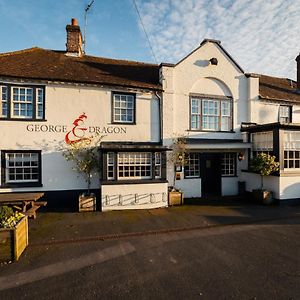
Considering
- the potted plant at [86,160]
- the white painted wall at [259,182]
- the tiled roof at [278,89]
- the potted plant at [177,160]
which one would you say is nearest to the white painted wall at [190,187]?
the potted plant at [177,160]

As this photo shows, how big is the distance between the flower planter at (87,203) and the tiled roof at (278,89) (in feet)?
40.1

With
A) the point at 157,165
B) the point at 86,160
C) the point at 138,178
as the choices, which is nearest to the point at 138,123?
the point at 157,165

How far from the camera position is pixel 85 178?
36.7 feet

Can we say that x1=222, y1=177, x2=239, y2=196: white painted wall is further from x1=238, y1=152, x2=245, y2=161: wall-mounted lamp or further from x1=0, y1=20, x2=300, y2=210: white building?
x1=238, y1=152, x2=245, y2=161: wall-mounted lamp

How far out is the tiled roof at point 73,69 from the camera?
1088 cm

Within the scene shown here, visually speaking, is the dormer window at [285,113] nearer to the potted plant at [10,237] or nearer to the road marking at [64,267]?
the road marking at [64,267]

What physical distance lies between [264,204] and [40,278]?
10.7m

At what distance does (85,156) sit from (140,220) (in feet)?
14.0

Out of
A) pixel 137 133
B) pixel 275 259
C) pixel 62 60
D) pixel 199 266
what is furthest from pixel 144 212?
pixel 62 60

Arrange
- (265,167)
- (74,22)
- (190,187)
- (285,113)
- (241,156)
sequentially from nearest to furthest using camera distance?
(265,167) → (190,187) → (241,156) → (74,22) → (285,113)

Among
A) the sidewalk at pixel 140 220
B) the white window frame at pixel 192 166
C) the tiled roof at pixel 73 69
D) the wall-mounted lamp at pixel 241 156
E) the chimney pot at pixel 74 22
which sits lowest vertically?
the sidewalk at pixel 140 220

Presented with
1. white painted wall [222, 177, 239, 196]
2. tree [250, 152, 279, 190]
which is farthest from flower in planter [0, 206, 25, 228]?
white painted wall [222, 177, 239, 196]

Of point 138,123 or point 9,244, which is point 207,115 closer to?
point 138,123

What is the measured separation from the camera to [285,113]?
15.1 m
